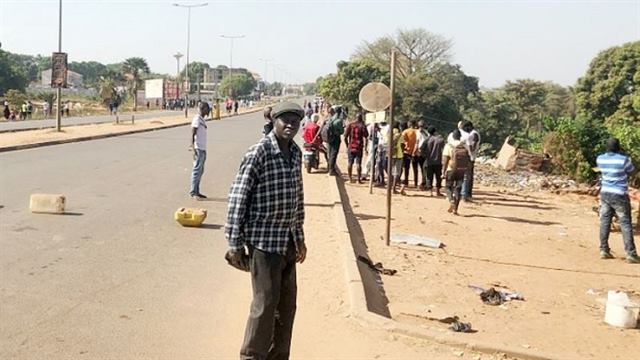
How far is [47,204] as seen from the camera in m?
9.09

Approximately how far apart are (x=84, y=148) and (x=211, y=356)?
58.1ft

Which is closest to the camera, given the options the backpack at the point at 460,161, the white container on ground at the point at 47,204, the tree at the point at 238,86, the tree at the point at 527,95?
the white container on ground at the point at 47,204

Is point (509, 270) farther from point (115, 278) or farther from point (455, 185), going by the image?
point (115, 278)

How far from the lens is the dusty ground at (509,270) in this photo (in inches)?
217

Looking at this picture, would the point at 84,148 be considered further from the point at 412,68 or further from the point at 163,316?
the point at 412,68

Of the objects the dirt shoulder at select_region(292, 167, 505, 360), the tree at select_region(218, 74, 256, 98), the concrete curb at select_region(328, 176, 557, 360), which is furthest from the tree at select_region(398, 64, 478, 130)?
the tree at select_region(218, 74, 256, 98)

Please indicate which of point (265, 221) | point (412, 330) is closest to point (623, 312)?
point (412, 330)

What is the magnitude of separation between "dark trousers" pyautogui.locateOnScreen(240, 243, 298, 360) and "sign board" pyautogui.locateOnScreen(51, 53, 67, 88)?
24.4 metres

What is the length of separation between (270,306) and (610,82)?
41147 millimetres

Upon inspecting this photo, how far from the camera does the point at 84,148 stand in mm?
20484

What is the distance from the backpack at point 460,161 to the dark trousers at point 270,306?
8115 millimetres

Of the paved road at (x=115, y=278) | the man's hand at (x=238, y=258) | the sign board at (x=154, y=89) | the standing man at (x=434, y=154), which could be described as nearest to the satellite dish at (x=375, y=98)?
the paved road at (x=115, y=278)

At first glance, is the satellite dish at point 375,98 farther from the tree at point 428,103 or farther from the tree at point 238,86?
the tree at point 238,86

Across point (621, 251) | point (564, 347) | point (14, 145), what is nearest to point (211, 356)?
point (564, 347)
